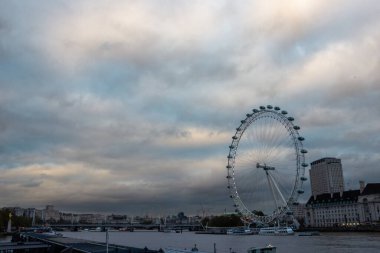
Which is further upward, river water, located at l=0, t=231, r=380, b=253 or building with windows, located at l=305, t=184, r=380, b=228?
building with windows, located at l=305, t=184, r=380, b=228

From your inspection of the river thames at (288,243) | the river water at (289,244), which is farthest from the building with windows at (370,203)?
the river water at (289,244)

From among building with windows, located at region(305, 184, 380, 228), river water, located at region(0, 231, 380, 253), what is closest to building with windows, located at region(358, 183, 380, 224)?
building with windows, located at region(305, 184, 380, 228)

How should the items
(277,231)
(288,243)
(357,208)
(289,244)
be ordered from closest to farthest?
(289,244) → (288,243) → (277,231) → (357,208)

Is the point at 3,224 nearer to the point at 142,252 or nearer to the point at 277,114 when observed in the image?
the point at 277,114

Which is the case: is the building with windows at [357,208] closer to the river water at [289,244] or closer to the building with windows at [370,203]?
the building with windows at [370,203]

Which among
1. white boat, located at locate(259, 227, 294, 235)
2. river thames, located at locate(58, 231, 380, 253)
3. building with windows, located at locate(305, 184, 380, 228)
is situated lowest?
river thames, located at locate(58, 231, 380, 253)

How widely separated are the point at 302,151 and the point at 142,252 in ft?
196

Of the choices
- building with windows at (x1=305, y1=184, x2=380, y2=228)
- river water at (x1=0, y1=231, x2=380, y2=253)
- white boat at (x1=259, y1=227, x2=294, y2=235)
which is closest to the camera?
river water at (x1=0, y1=231, x2=380, y2=253)

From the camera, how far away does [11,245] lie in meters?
62.9

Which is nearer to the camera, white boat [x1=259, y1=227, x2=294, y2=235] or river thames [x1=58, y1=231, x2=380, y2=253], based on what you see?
river thames [x1=58, y1=231, x2=380, y2=253]

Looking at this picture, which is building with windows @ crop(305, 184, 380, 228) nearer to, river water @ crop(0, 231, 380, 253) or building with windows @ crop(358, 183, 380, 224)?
building with windows @ crop(358, 183, 380, 224)

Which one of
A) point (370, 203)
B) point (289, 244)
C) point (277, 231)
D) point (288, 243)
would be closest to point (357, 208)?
point (370, 203)

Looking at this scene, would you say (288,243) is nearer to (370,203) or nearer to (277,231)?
(277,231)

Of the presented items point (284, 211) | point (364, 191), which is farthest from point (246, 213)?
point (364, 191)
